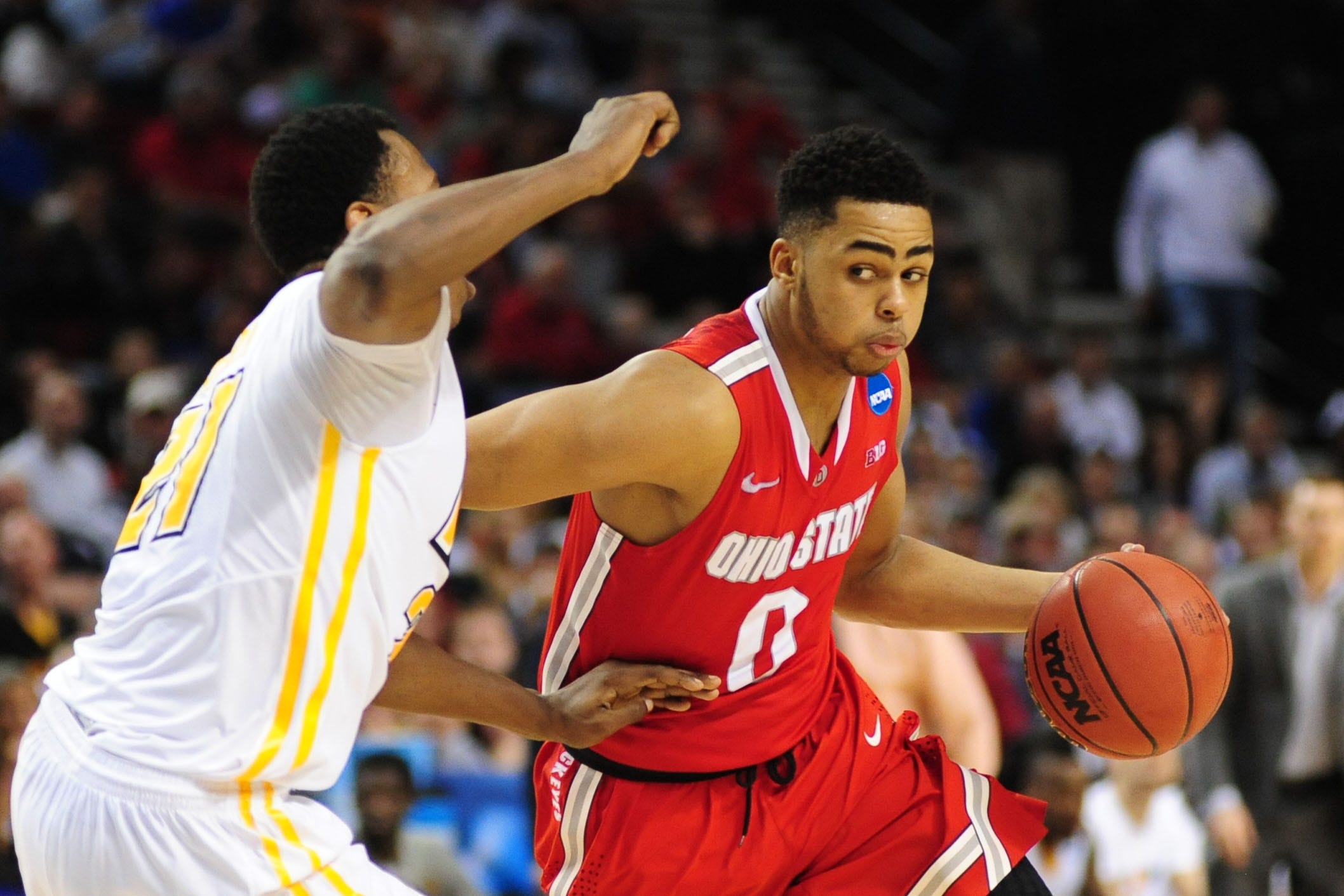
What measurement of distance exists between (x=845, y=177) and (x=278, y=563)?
1531 mm

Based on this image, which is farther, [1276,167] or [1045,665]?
[1276,167]

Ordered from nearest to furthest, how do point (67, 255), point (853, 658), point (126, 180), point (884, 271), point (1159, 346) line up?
point (884, 271) → point (853, 658) → point (67, 255) → point (126, 180) → point (1159, 346)

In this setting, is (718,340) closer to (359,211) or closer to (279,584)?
(359,211)

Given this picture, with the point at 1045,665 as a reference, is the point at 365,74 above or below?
below

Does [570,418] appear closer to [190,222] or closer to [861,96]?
[190,222]

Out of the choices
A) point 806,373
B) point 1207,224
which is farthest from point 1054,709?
point 1207,224

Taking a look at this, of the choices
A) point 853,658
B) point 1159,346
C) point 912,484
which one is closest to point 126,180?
point 912,484

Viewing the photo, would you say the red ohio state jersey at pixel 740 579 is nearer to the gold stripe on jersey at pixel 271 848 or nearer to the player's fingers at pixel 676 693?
the player's fingers at pixel 676 693

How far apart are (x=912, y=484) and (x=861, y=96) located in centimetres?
567

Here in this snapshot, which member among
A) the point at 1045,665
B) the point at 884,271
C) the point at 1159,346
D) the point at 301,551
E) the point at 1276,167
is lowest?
the point at 1159,346

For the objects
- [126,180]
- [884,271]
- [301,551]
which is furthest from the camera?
[126,180]

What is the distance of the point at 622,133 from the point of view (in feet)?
9.46

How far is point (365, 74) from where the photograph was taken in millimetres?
10961

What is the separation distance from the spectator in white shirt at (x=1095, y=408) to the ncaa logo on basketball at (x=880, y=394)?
730 cm
